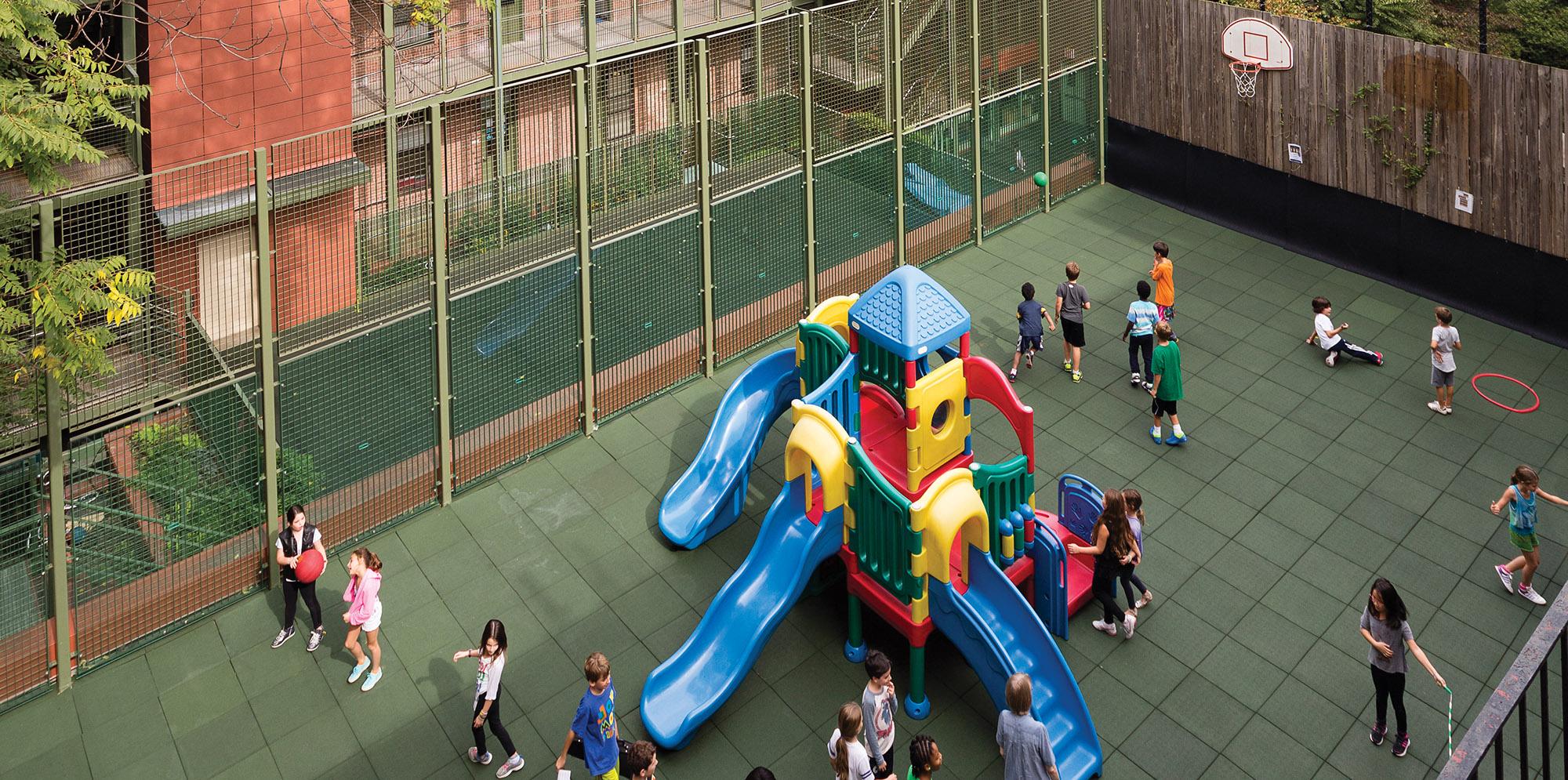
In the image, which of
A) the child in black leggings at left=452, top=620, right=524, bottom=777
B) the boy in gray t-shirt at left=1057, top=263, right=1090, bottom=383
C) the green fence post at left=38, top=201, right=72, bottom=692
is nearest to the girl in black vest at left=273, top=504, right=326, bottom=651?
the green fence post at left=38, top=201, right=72, bottom=692

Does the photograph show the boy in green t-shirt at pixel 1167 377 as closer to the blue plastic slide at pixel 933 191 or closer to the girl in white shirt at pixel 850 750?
the blue plastic slide at pixel 933 191

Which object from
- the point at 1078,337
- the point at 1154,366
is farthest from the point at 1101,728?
the point at 1078,337

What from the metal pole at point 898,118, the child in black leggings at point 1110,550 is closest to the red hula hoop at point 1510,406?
the child in black leggings at point 1110,550

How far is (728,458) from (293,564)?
4.38m

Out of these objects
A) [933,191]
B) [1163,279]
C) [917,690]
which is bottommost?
[917,690]

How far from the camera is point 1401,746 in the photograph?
36.3 feet

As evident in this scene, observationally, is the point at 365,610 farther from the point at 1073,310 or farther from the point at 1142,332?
the point at 1142,332

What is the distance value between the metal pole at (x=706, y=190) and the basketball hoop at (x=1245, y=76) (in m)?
8.04

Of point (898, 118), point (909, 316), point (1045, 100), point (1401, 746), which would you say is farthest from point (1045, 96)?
point (1401, 746)

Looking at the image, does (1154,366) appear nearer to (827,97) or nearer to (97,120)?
(827,97)

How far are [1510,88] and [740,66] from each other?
9512 mm

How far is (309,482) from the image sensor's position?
44.2 feet

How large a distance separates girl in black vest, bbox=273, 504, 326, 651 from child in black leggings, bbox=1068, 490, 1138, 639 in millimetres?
7020

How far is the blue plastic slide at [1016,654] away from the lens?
10820 millimetres
